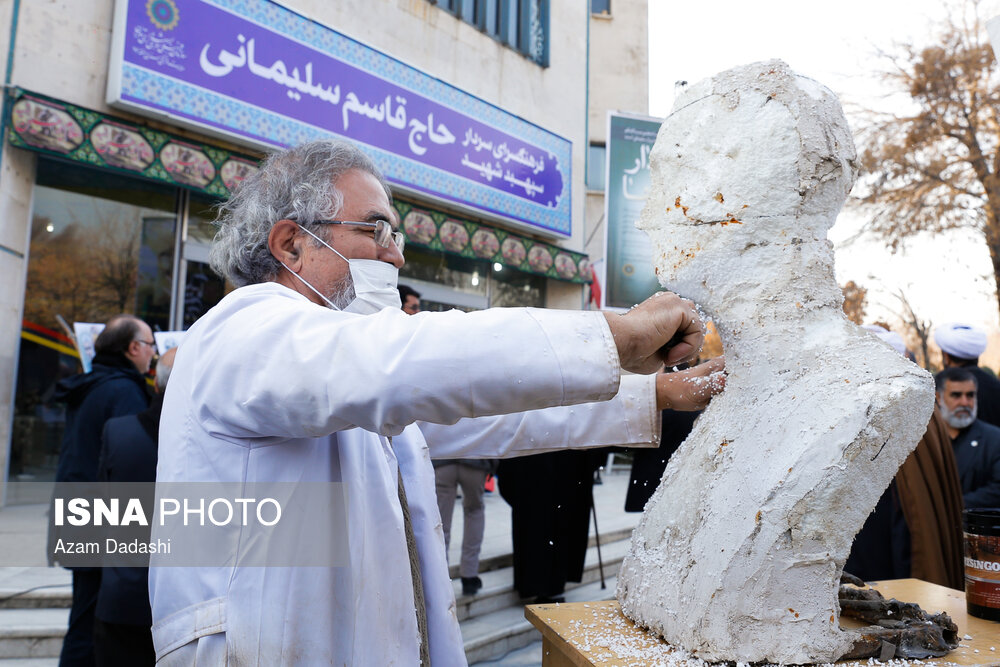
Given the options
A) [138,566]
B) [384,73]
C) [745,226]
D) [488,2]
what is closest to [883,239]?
[488,2]

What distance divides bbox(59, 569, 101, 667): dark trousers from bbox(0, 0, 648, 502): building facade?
9.81 feet

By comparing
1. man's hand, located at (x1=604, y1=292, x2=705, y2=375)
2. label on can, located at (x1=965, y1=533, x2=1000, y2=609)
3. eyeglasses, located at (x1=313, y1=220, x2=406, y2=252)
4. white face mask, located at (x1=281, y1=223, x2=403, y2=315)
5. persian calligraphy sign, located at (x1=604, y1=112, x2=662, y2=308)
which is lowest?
label on can, located at (x1=965, y1=533, x2=1000, y2=609)

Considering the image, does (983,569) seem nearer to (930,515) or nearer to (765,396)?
(765,396)

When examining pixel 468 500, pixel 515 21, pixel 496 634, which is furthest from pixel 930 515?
pixel 515 21

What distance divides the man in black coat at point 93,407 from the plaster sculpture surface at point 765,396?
220 centimetres

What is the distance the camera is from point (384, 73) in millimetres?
7027

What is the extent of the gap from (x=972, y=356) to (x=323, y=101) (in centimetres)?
569

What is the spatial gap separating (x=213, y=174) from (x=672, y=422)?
4558 mm

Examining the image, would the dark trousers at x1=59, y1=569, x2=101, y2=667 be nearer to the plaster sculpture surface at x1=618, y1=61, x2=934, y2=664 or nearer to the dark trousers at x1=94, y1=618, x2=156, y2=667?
the dark trousers at x1=94, y1=618, x2=156, y2=667

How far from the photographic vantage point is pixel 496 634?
12.4 feet

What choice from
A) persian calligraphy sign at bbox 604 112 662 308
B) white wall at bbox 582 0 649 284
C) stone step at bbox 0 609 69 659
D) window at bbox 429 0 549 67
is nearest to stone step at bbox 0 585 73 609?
stone step at bbox 0 609 69 659

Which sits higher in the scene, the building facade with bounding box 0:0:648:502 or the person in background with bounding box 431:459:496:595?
the building facade with bounding box 0:0:648:502

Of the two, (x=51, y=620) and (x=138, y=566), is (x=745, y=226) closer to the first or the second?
(x=138, y=566)

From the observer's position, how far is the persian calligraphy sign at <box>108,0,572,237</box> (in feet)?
17.3
